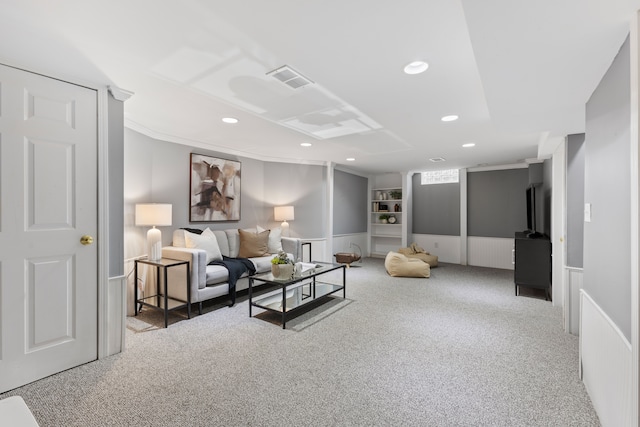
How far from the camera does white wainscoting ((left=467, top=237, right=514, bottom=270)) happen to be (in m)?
6.23

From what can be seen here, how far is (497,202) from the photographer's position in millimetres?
6379

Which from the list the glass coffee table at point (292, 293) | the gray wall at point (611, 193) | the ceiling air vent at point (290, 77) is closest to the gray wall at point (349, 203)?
the glass coffee table at point (292, 293)

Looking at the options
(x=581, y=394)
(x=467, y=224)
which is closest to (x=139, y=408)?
(x=581, y=394)

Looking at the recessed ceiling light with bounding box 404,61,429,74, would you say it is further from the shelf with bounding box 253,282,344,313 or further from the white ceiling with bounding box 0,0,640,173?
the shelf with bounding box 253,282,344,313

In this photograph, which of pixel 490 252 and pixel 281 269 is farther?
pixel 490 252

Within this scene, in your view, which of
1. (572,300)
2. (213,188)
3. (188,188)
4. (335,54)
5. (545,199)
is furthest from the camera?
(545,199)

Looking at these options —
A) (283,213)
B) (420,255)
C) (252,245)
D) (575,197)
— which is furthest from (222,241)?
(575,197)

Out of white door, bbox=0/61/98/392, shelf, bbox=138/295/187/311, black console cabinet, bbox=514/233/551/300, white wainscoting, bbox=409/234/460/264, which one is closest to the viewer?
white door, bbox=0/61/98/392

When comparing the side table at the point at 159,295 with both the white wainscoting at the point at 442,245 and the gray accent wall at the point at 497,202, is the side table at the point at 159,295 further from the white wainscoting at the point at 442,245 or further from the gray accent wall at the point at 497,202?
the gray accent wall at the point at 497,202

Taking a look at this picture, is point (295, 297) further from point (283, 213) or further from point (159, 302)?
point (283, 213)

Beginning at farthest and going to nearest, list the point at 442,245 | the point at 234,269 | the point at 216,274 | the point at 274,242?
the point at 442,245 < the point at 274,242 < the point at 234,269 < the point at 216,274

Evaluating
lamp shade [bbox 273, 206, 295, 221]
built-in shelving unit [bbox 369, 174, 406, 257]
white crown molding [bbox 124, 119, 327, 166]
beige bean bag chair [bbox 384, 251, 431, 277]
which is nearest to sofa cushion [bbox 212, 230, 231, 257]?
lamp shade [bbox 273, 206, 295, 221]

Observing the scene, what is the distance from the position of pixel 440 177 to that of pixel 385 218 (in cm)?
165

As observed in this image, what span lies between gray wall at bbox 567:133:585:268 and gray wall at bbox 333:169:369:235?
4219 millimetres
